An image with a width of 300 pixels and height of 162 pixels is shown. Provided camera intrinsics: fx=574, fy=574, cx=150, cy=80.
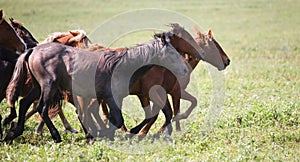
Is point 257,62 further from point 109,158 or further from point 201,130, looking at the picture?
point 109,158

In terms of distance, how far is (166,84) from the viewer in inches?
404

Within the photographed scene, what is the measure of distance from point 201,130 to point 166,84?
1.03m

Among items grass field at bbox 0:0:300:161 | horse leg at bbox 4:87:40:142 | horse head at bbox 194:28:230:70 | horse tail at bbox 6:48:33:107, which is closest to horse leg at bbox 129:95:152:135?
grass field at bbox 0:0:300:161

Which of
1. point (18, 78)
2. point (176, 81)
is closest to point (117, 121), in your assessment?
point (18, 78)

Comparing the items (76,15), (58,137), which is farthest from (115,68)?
(76,15)

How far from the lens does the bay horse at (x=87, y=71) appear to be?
8.95 meters

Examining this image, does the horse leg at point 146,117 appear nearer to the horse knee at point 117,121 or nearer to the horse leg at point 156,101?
the horse leg at point 156,101

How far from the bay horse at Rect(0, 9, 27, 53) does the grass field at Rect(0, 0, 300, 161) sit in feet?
4.79

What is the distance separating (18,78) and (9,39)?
1.67 m

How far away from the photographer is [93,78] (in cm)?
909

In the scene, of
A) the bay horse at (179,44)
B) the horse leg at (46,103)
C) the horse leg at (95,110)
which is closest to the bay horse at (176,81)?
the bay horse at (179,44)

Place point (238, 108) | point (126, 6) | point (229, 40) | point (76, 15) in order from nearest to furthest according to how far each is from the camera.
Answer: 1. point (238, 108)
2. point (229, 40)
3. point (76, 15)
4. point (126, 6)

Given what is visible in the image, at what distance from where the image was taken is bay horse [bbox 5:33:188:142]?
8945 millimetres

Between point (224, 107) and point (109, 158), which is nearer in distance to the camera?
point (109, 158)
